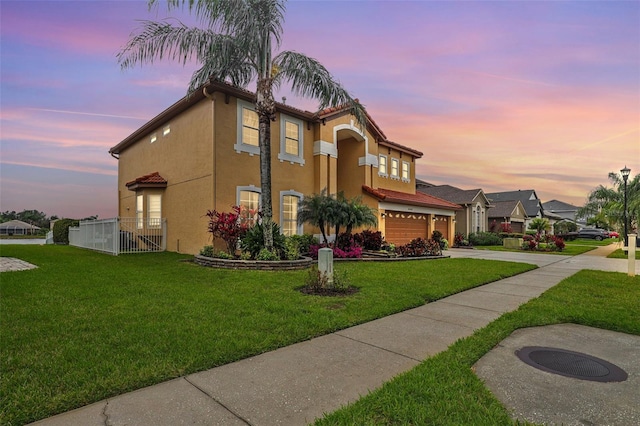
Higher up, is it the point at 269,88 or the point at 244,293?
the point at 269,88

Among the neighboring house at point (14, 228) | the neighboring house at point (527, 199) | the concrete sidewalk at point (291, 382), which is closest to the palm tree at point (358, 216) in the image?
the concrete sidewalk at point (291, 382)

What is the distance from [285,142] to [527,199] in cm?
4508

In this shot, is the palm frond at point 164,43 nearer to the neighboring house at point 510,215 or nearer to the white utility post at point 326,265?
the white utility post at point 326,265

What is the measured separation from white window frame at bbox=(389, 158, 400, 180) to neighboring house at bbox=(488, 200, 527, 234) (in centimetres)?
1853

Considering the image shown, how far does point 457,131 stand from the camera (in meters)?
17.2

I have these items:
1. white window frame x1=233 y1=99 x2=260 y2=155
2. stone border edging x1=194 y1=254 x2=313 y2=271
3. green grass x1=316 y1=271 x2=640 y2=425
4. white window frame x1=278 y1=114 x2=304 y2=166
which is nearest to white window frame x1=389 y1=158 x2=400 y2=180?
white window frame x1=278 y1=114 x2=304 y2=166

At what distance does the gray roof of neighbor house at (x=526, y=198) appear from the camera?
151 ft

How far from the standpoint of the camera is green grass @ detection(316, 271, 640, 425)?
2600 mm

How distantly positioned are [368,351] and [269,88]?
10.3m

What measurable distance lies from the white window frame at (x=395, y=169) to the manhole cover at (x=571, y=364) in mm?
19110

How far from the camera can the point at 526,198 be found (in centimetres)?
4753

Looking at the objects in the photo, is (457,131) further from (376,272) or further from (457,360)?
(457,360)

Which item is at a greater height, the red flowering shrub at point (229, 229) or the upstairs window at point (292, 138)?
the upstairs window at point (292, 138)

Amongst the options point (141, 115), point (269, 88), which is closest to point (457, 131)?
point (269, 88)
